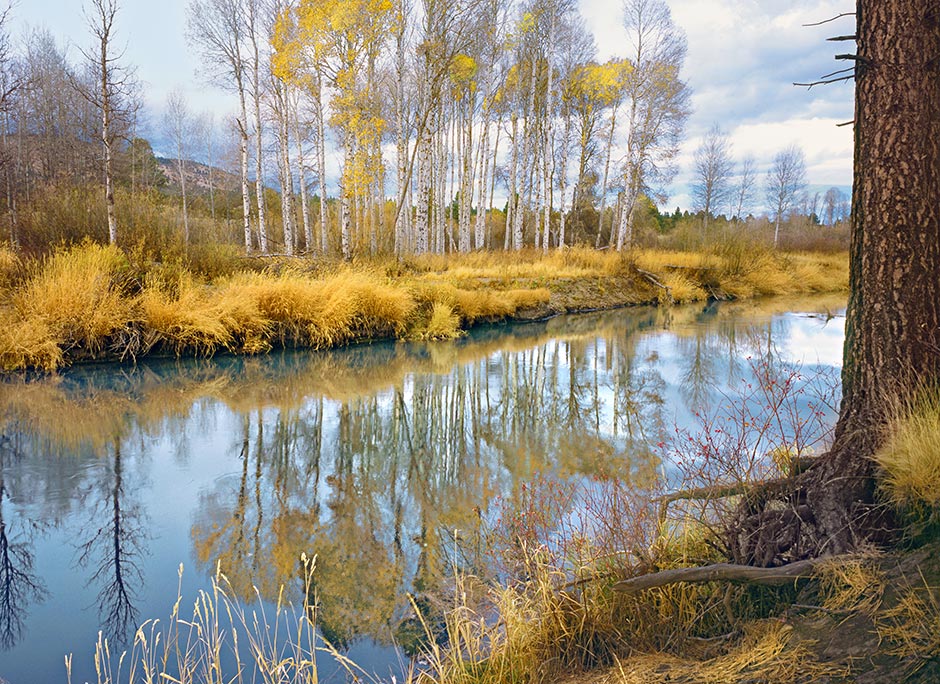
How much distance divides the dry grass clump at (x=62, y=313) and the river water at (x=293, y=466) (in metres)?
0.54

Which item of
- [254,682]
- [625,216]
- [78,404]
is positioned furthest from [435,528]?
[625,216]

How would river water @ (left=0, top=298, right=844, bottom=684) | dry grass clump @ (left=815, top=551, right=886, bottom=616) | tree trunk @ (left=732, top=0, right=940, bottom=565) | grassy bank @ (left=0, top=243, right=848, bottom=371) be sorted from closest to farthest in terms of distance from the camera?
1. dry grass clump @ (left=815, top=551, right=886, bottom=616)
2. tree trunk @ (left=732, top=0, right=940, bottom=565)
3. river water @ (left=0, top=298, right=844, bottom=684)
4. grassy bank @ (left=0, top=243, right=848, bottom=371)

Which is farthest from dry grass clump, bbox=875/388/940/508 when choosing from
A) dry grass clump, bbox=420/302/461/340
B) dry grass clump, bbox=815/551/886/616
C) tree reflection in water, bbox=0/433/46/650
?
dry grass clump, bbox=420/302/461/340

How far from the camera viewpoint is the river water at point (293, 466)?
313cm

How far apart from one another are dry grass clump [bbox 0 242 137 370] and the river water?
1.78ft

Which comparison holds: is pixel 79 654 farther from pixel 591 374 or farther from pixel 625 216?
pixel 625 216

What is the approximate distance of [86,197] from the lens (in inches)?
482

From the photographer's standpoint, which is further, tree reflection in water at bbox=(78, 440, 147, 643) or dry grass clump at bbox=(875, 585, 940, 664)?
tree reflection in water at bbox=(78, 440, 147, 643)

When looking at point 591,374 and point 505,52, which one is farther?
point 505,52

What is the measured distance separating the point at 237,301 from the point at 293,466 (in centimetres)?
567

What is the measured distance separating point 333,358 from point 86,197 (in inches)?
258

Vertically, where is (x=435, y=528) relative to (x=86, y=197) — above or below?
below

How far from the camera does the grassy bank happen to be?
867cm

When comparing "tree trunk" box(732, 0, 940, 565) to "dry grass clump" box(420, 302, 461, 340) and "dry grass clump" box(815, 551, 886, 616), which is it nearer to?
"dry grass clump" box(815, 551, 886, 616)
